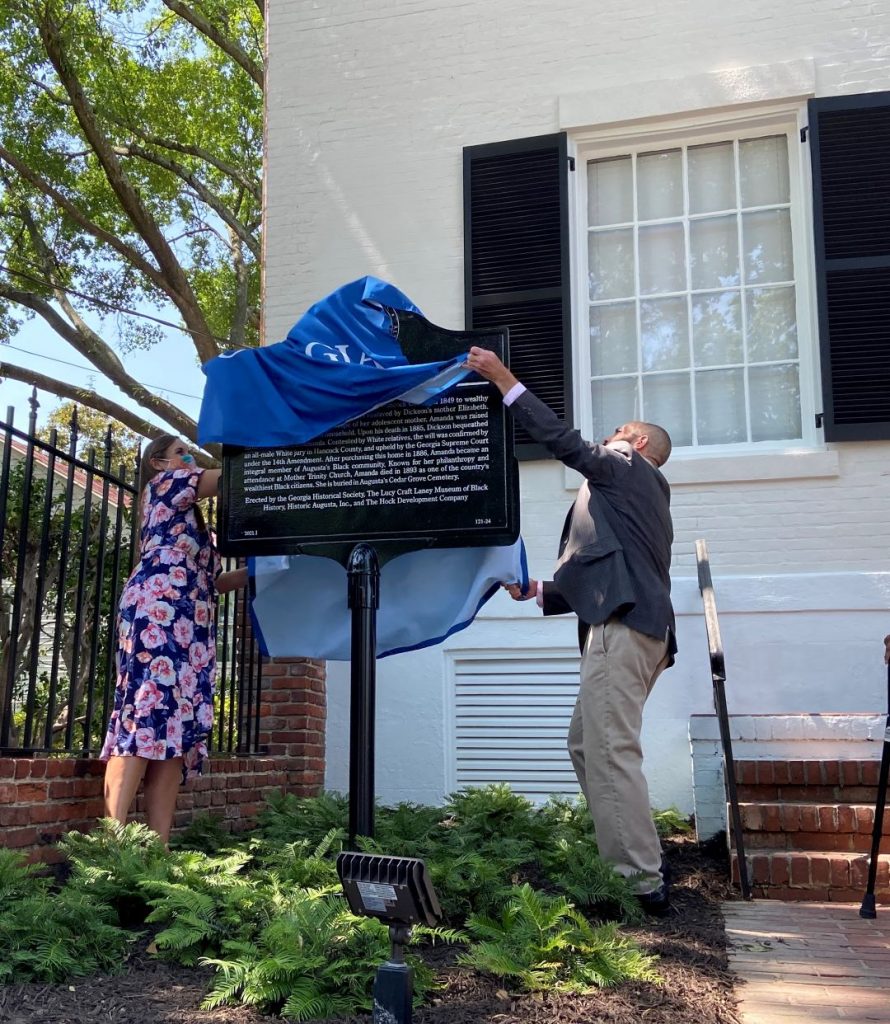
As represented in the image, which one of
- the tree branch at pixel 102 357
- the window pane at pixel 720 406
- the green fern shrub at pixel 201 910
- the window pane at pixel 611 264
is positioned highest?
Result: the tree branch at pixel 102 357

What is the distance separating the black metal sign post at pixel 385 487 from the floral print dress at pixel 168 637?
0.62 metres

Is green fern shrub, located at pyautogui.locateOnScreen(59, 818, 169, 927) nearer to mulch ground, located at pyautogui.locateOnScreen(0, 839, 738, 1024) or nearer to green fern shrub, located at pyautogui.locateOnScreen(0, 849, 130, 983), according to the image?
green fern shrub, located at pyautogui.locateOnScreen(0, 849, 130, 983)

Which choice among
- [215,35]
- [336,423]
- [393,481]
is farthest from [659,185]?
[215,35]

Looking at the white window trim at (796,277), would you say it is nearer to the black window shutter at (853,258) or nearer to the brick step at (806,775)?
the black window shutter at (853,258)

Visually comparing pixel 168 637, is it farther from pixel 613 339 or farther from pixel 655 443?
pixel 613 339

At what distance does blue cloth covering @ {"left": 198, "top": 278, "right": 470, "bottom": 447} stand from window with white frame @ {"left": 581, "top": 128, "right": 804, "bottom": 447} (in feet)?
10.3

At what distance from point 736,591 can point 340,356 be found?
3.23 metres

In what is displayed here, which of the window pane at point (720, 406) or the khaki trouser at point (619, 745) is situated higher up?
the window pane at point (720, 406)

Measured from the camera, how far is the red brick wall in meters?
3.93

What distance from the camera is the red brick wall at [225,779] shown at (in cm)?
393

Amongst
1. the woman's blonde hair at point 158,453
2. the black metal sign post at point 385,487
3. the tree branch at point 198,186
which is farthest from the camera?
the tree branch at point 198,186

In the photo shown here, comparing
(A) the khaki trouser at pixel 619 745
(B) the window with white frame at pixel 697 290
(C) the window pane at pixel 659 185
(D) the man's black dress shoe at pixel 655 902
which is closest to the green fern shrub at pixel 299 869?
(A) the khaki trouser at pixel 619 745

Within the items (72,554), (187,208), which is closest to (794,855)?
(72,554)

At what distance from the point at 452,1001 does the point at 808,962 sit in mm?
1235
